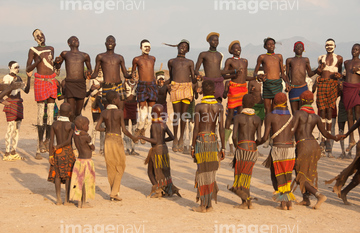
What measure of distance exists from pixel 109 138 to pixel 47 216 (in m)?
1.67

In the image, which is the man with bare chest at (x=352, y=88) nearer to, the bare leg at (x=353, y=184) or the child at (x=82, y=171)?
the bare leg at (x=353, y=184)

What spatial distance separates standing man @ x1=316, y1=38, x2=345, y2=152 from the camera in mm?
12938

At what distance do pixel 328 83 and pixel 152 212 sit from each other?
7.16m

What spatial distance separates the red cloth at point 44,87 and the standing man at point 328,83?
6.59 m

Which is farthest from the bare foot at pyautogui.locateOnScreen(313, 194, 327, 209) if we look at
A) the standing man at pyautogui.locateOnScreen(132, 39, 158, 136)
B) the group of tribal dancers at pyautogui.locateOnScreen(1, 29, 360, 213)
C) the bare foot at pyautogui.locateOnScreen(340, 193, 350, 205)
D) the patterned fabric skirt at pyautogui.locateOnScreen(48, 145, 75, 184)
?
the standing man at pyautogui.locateOnScreen(132, 39, 158, 136)

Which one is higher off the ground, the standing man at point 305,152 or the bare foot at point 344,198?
the standing man at point 305,152

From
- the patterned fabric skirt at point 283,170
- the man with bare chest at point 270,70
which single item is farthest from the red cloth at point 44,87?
the patterned fabric skirt at point 283,170

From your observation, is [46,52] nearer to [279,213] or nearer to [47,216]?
[47,216]

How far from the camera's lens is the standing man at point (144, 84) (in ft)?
42.8

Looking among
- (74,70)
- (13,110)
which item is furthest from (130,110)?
(13,110)

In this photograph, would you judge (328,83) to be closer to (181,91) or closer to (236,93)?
(236,93)

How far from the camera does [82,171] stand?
791 cm

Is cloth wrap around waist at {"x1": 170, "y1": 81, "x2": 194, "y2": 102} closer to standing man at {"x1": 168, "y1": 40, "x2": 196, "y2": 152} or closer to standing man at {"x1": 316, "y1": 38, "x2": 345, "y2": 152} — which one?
standing man at {"x1": 168, "y1": 40, "x2": 196, "y2": 152}

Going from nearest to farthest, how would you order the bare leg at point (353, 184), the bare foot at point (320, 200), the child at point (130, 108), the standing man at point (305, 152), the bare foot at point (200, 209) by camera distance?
the bare foot at point (200, 209) < the bare foot at point (320, 200) < the standing man at point (305, 152) < the bare leg at point (353, 184) < the child at point (130, 108)
